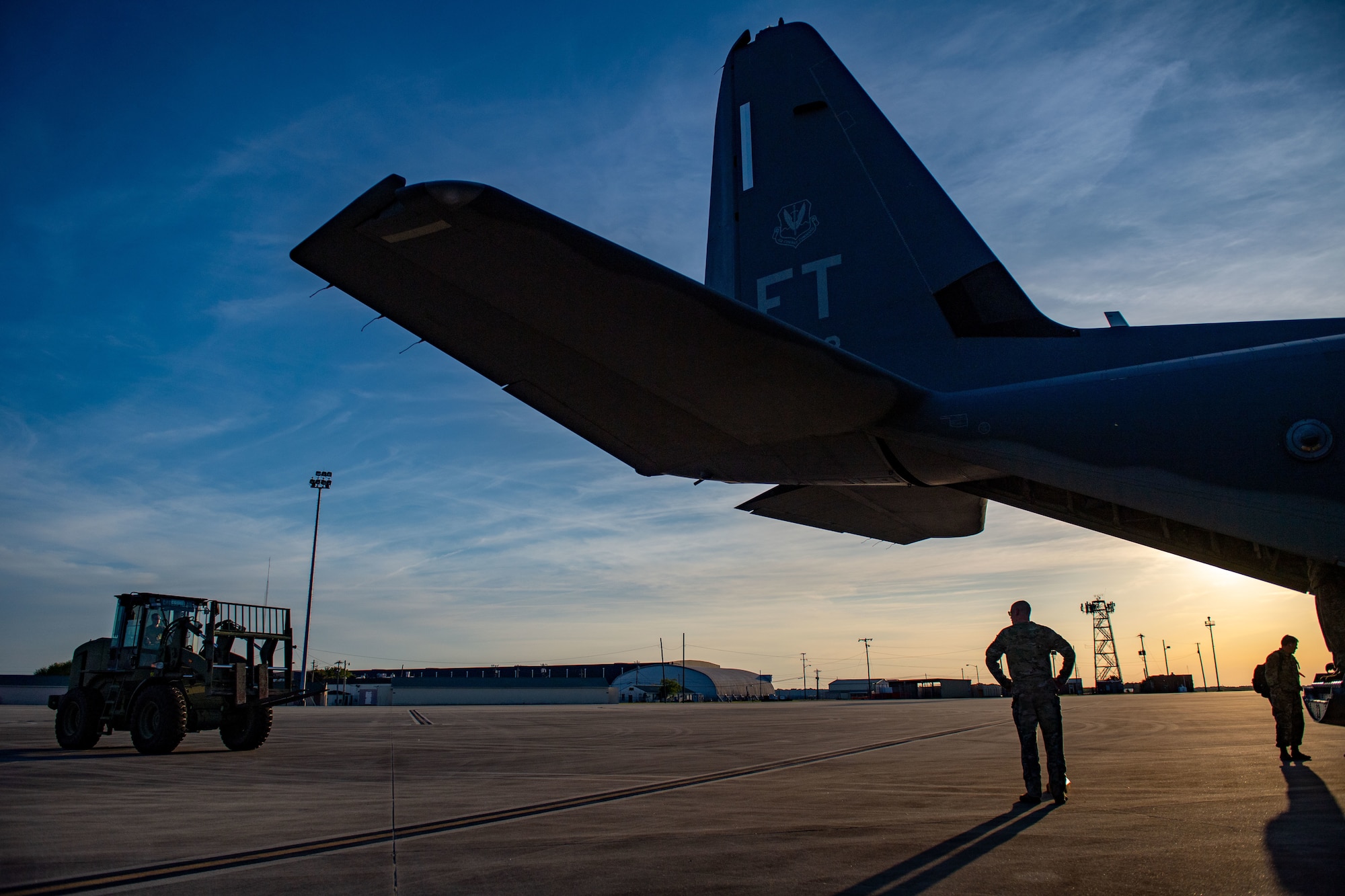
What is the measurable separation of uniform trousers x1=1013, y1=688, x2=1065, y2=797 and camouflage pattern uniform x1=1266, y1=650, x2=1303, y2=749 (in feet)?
13.9

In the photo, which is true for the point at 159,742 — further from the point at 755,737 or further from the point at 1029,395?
the point at 1029,395

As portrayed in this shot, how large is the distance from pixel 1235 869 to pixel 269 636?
13.3m

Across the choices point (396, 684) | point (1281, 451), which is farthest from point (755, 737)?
point (396, 684)

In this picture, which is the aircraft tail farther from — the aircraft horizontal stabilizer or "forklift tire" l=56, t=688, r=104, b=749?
"forklift tire" l=56, t=688, r=104, b=749

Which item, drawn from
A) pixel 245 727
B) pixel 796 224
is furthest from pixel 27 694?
pixel 796 224

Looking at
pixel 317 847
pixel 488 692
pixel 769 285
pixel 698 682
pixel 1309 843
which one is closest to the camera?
pixel 1309 843

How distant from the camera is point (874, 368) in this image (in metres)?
5.80

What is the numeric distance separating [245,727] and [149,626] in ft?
7.38

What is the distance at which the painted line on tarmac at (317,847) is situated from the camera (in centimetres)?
349

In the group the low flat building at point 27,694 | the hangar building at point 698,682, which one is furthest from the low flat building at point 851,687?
the low flat building at point 27,694

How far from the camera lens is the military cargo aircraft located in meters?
4.93

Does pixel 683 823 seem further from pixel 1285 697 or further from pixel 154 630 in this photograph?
pixel 154 630

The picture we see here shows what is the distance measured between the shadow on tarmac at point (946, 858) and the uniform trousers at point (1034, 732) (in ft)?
1.24

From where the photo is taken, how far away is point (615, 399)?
613 centimetres
